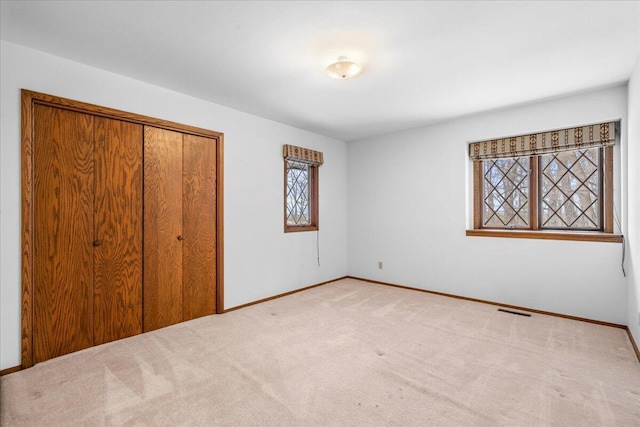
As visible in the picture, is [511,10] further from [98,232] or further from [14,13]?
[98,232]

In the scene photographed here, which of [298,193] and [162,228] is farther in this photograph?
[298,193]

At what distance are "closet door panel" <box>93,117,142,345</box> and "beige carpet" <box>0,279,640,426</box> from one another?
0.24 metres

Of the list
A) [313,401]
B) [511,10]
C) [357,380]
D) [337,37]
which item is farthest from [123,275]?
[511,10]

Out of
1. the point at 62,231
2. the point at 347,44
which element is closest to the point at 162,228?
the point at 62,231

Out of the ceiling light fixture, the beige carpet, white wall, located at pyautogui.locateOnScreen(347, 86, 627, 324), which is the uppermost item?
the ceiling light fixture

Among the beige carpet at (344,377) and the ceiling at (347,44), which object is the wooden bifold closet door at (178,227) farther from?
the ceiling at (347,44)

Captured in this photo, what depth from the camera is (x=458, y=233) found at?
4.12m

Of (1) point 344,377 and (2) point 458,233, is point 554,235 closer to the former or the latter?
(2) point 458,233

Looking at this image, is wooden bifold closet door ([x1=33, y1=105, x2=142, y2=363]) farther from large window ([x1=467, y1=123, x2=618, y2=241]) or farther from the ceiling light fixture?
large window ([x1=467, y1=123, x2=618, y2=241])

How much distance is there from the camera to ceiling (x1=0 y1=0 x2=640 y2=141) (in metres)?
1.89

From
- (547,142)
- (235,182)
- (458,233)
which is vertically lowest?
(458,233)

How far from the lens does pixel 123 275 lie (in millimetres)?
2826

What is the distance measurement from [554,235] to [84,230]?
183 inches

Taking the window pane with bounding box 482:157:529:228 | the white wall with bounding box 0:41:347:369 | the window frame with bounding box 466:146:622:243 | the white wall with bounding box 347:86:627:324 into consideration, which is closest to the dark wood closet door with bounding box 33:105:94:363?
the white wall with bounding box 0:41:347:369
